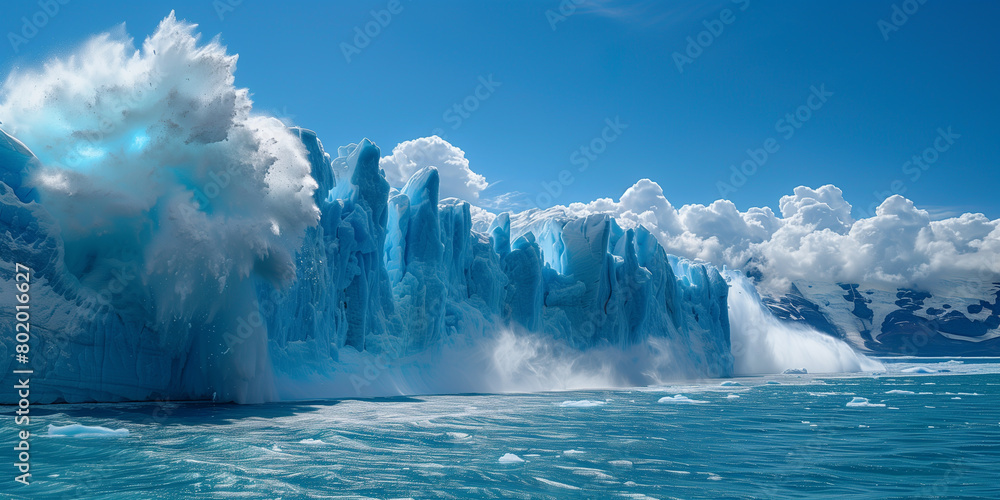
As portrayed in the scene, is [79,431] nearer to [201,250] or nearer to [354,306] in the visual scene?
[201,250]

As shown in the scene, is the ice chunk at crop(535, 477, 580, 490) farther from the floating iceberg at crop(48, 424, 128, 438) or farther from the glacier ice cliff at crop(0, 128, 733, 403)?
the glacier ice cliff at crop(0, 128, 733, 403)

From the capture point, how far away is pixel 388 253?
69.3 ft

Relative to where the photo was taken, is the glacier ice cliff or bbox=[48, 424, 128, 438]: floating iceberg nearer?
bbox=[48, 424, 128, 438]: floating iceberg

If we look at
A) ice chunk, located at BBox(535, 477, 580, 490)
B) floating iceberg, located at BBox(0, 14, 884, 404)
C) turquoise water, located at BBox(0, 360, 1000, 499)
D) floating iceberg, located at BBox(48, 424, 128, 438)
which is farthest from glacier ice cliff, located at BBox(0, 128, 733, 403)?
ice chunk, located at BBox(535, 477, 580, 490)

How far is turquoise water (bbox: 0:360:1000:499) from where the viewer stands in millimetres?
5902

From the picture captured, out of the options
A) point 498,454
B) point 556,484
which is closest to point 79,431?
point 498,454

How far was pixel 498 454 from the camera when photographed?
7930 millimetres

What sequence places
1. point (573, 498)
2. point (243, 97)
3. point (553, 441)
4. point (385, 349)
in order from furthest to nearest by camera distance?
point (385, 349)
point (243, 97)
point (553, 441)
point (573, 498)

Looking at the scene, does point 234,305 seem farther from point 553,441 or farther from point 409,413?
point 553,441

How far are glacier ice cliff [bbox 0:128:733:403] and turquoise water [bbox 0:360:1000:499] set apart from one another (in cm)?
113

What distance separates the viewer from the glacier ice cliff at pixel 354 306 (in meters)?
11.2

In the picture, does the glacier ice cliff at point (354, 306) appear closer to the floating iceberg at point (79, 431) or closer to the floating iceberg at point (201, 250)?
the floating iceberg at point (201, 250)

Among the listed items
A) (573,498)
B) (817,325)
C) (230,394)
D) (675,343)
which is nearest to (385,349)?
(230,394)

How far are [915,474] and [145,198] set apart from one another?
12216 millimetres
